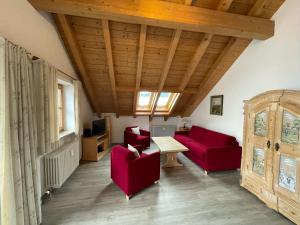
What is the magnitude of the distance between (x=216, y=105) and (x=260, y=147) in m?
2.21

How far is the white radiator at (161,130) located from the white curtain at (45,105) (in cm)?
436

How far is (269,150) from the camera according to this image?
2.36 meters

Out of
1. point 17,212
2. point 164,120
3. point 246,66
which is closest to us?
point 17,212

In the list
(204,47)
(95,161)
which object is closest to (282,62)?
(204,47)

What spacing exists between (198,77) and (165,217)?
139 inches

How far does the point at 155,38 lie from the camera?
10.5 feet

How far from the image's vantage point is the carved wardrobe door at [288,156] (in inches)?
78.3

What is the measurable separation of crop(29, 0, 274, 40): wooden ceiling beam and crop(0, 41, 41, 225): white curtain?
3.04 ft

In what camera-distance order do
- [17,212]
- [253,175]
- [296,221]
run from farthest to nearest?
[253,175], [296,221], [17,212]

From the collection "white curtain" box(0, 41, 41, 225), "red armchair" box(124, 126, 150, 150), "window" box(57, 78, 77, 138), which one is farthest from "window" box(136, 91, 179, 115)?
"white curtain" box(0, 41, 41, 225)

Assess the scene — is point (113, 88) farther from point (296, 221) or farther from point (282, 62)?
point (296, 221)

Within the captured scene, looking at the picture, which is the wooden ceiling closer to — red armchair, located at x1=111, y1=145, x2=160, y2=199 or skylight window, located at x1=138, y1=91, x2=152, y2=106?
skylight window, located at x1=138, y1=91, x2=152, y2=106

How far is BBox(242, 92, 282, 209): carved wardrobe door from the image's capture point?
7.63 ft

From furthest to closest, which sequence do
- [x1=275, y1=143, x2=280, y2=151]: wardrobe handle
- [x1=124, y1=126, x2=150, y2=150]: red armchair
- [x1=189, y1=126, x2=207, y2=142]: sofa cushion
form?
[x1=124, y1=126, x2=150, y2=150]: red armchair
[x1=189, y1=126, x2=207, y2=142]: sofa cushion
[x1=275, y1=143, x2=280, y2=151]: wardrobe handle
